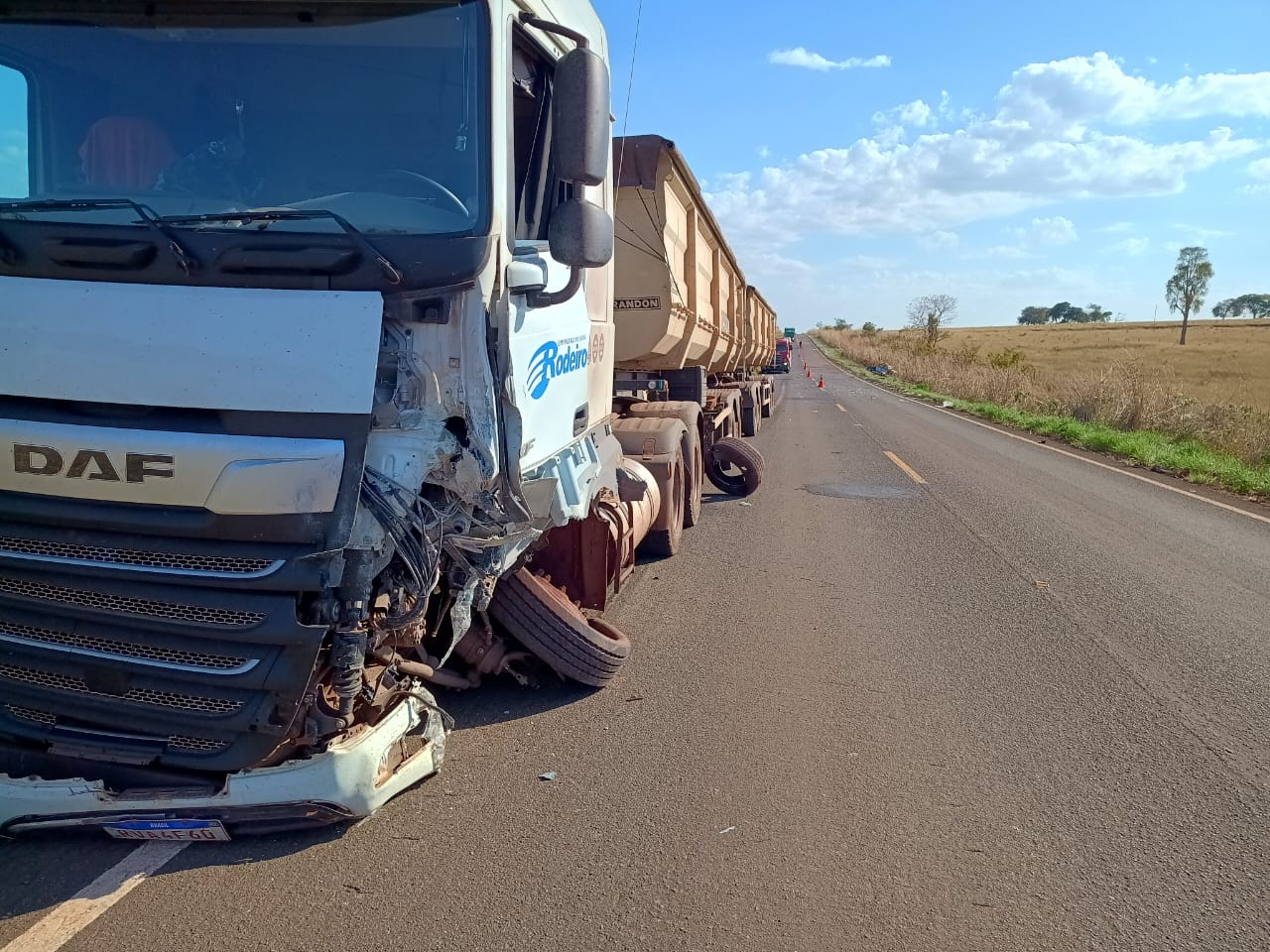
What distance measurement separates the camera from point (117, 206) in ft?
9.21

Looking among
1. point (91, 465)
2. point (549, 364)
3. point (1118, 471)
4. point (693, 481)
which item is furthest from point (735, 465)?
point (91, 465)

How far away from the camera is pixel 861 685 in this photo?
4.74 m

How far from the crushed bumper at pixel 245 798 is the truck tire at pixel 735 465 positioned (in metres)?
8.08

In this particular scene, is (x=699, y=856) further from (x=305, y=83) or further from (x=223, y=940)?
(x=305, y=83)

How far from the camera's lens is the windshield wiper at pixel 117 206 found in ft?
8.82

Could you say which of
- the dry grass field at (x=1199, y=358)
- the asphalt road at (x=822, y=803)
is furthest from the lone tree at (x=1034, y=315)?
the asphalt road at (x=822, y=803)

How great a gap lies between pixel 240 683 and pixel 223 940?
A: 28.8 inches

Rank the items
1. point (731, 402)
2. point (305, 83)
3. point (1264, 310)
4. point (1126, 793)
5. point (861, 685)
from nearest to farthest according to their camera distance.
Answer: point (305, 83), point (1126, 793), point (861, 685), point (731, 402), point (1264, 310)

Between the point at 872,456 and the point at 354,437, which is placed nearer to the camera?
the point at 354,437

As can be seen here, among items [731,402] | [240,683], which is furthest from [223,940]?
[731,402]

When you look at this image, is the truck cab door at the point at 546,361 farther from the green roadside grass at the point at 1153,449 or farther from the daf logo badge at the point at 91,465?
the green roadside grass at the point at 1153,449

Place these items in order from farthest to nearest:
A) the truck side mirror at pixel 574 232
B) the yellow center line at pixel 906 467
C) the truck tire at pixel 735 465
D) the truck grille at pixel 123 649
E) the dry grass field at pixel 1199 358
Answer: the dry grass field at pixel 1199 358 < the yellow center line at pixel 906 467 < the truck tire at pixel 735 465 < the truck side mirror at pixel 574 232 < the truck grille at pixel 123 649

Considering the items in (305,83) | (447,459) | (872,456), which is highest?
(305,83)

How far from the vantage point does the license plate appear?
2.93 meters
